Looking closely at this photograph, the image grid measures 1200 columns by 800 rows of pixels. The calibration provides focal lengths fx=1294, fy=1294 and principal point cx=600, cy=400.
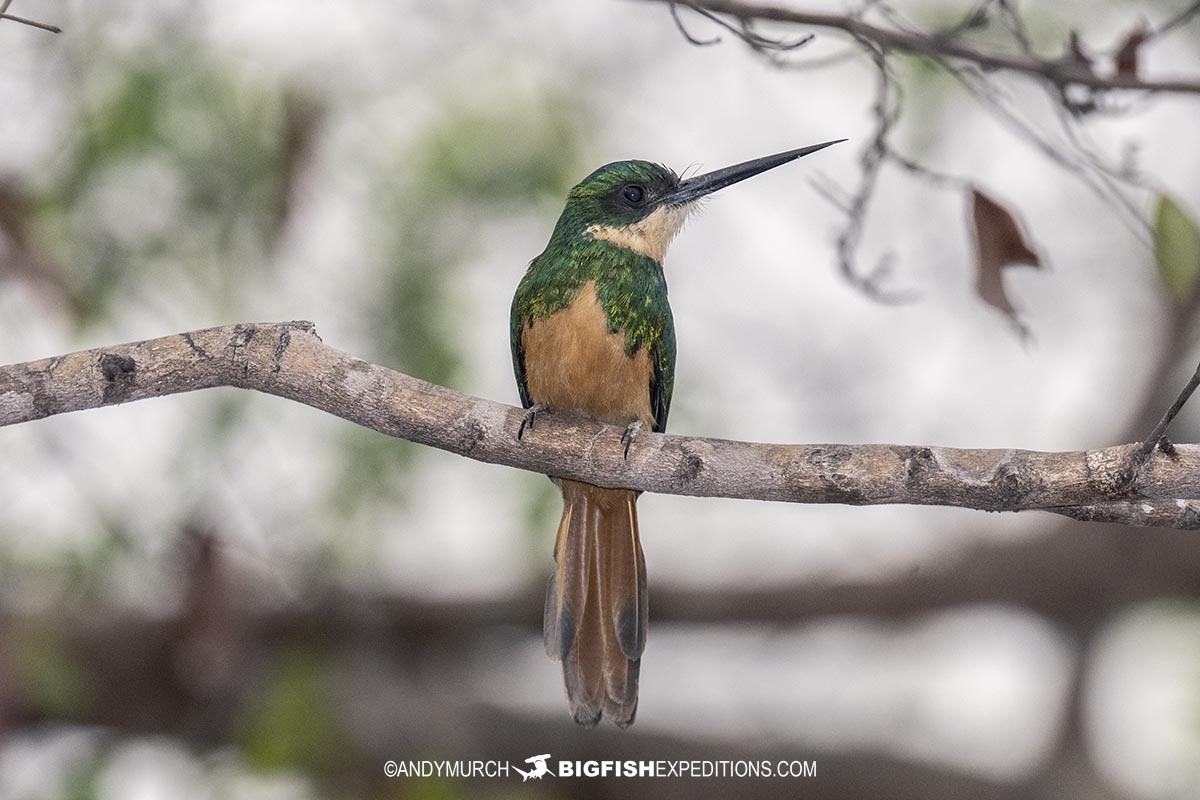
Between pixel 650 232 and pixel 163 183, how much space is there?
209 cm

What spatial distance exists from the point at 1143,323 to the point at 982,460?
3.29 m

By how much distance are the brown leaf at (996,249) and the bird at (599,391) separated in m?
0.45

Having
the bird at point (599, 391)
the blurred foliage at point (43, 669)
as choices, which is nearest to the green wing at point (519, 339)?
the bird at point (599, 391)

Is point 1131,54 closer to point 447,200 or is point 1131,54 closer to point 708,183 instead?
point 708,183

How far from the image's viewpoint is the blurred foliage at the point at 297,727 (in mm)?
4207

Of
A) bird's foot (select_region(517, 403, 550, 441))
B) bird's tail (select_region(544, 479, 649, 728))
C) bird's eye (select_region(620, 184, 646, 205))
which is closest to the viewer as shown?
bird's foot (select_region(517, 403, 550, 441))

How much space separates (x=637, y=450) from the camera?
2.68m

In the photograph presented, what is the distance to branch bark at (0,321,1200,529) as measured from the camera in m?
2.37

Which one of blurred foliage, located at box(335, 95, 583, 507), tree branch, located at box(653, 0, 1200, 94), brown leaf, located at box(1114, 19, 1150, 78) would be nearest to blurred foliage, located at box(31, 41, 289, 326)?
blurred foliage, located at box(335, 95, 583, 507)

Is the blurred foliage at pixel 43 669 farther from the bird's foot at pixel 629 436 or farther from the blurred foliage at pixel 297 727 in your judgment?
the bird's foot at pixel 629 436

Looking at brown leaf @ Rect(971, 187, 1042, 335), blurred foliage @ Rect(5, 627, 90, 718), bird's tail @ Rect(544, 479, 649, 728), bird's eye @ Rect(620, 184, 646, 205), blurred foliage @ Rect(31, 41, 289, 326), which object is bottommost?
bird's tail @ Rect(544, 479, 649, 728)

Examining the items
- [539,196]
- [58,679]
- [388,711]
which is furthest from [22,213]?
[388,711]

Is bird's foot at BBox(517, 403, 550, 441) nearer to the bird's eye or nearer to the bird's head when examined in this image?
the bird's head

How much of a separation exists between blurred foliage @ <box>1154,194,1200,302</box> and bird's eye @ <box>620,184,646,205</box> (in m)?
1.49
